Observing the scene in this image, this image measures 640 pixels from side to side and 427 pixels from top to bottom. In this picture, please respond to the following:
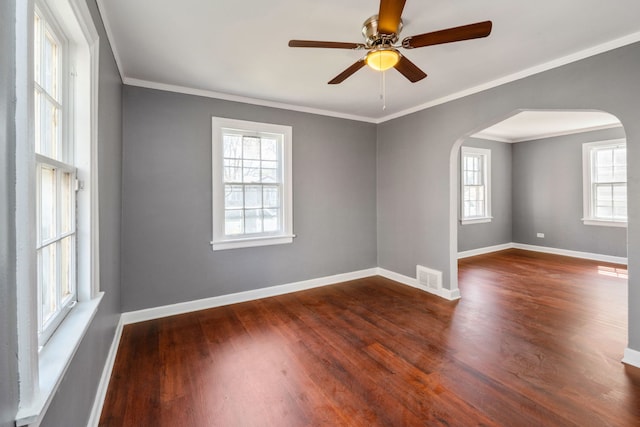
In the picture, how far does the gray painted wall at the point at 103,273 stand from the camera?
1228 mm

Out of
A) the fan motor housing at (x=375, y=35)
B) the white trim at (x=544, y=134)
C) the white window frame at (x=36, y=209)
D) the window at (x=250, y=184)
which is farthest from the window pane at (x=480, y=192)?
the white window frame at (x=36, y=209)

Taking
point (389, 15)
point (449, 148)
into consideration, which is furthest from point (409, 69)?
point (449, 148)

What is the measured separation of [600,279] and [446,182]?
10.0 feet

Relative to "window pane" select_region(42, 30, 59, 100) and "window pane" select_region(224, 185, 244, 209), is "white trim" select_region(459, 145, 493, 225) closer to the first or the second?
"window pane" select_region(224, 185, 244, 209)

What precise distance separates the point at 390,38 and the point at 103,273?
248 cm

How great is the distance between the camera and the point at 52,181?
1.36 meters

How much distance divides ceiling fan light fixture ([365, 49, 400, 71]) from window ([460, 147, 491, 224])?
15.5 feet

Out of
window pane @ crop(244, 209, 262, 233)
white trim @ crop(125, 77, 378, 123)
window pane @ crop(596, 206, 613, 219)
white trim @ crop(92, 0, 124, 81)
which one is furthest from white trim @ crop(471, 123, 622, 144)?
white trim @ crop(92, 0, 124, 81)

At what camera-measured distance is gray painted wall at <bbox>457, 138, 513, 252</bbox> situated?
6.20m

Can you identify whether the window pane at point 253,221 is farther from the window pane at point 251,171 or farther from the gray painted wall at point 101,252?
the gray painted wall at point 101,252

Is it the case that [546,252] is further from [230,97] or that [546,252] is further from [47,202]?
[47,202]

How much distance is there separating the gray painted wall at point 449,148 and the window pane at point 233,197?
2.28 m

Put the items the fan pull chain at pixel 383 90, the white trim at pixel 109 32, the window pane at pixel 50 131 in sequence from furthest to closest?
1. the fan pull chain at pixel 383 90
2. the white trim at pixel 109 32
3. the window pane at pixel 50 131

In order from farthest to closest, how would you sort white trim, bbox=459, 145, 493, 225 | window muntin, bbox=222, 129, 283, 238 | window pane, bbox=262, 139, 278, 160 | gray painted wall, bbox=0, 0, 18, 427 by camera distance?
white trim, bbox=459, 145, 493, 225 < window pane, bbox=262, 139, 278, 160 < window muntin, bbox=222, 129, 283, 238 < gray painted wall, bbox=0, 0, 18, 427
